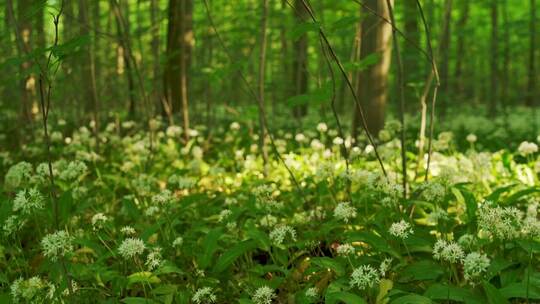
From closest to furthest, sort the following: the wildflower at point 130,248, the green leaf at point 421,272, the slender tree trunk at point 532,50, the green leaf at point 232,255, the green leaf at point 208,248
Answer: the wildflower at point 130,248, the green leaf at point 421,272, the green leaf at point 232,255, the green leaf at point 208,248, the slender tree trunk at point 532,50

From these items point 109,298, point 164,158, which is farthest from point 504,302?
point 164,158

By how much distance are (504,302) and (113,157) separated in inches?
193

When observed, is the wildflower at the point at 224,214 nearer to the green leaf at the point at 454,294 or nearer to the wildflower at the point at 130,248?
the wildflower at the point at 130,248

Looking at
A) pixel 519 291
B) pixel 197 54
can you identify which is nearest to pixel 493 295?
pixel 519 291

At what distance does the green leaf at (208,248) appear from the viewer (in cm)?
275

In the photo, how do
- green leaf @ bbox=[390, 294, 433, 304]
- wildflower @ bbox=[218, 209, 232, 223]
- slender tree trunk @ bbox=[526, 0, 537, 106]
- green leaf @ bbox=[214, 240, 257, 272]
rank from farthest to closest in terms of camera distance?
1. slender tree trunk @ bbox=[526, 0, 537, 106]
2. wildflower @ bbox=[218, 209, 232, 223]
3. green leaf @ bbox=[214, 240, 257, 272]
4. green leaf @ bbox=[390, 294, 433, 304]

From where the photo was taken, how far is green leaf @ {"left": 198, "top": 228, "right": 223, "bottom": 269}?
2.75 meters

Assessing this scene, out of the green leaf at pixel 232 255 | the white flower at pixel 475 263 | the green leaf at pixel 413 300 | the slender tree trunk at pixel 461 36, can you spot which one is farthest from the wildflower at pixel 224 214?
the slender tree trunk at pixel 461 36

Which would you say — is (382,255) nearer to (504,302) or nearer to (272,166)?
(504,302)

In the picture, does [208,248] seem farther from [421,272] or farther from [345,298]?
[421,272]

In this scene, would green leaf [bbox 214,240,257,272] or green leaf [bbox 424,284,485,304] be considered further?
green leaf [bbox 214,240,257,272]

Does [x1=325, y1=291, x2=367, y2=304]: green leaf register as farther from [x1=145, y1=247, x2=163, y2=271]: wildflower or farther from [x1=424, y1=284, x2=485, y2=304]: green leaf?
[x1=145, y1=247, x2=163, y2=271]: wildflower

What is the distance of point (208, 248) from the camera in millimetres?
2789

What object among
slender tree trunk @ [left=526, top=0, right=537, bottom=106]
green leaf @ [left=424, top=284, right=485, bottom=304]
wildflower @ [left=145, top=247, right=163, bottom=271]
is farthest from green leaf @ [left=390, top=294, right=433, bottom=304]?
slender tree trunk @ [left=526, top=0, right=537, bottom=106]
